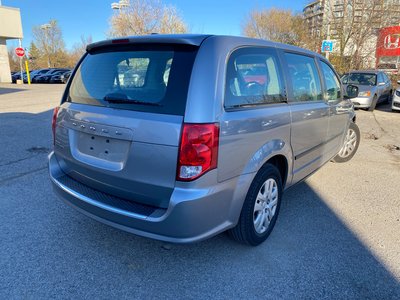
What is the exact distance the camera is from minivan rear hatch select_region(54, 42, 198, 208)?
7.16ft

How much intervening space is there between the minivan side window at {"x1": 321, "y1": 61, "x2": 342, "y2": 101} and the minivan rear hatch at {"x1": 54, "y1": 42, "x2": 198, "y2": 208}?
252 centimetres

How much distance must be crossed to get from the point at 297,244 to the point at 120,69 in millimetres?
2279

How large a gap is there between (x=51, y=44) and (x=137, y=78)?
6514 centimetres

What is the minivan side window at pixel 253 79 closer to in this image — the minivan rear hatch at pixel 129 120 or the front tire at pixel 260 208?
the minivan rear hatch at pixel 129 120

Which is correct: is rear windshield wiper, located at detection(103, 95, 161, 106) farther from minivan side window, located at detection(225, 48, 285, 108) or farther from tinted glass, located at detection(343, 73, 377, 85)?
tinted glass, located at detection(343, 73, 377, 85)

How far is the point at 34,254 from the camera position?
2764 millimetres

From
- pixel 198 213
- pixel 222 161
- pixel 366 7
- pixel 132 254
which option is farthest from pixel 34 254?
pixel 366 7

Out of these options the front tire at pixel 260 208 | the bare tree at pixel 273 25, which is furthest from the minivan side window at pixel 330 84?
the bare tree at pixel 273 25

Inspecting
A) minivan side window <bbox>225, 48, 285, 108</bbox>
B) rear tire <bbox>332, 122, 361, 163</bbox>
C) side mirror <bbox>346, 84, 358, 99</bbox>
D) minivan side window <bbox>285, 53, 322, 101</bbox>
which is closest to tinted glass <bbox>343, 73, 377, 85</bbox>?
rear tire <bbox>332, 122, 361, 163</bbox>

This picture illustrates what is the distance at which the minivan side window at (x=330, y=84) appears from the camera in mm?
4146

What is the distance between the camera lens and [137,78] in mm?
2520

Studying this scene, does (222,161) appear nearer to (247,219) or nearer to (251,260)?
(247,219)

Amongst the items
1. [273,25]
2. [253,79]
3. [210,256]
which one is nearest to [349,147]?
[253,79]

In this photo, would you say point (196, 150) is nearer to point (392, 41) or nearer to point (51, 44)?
point (392, 41)
